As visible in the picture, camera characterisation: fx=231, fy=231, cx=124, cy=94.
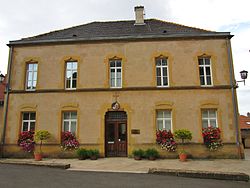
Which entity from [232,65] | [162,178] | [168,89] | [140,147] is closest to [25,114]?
[140,147]

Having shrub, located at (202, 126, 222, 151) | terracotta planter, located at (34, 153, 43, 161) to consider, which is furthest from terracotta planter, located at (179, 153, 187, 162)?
terracotta planter, located at (34, 153, 43, 161)

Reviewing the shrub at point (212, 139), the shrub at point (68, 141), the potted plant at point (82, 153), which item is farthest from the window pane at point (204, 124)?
the shrub at point (68, 141)

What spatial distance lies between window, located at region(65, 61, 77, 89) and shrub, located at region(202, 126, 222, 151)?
28.9 ft

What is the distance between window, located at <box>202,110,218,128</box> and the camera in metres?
14.0

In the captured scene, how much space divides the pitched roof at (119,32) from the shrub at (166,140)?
631 cm

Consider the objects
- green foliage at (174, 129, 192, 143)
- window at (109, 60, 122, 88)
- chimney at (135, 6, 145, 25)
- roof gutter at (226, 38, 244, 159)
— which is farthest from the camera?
chimney at (135, 6, 145, 25)

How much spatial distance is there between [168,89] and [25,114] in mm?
9376

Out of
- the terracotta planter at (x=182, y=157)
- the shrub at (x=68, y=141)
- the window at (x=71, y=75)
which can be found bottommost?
the terracotta planter at (x=182, y=157)

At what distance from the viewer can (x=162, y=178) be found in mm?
8602

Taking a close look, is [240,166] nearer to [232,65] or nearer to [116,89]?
[232,65]

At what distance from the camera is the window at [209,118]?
14047mm

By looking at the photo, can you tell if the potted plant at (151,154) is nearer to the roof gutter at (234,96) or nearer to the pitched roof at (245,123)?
the roof gutter at (234,96)

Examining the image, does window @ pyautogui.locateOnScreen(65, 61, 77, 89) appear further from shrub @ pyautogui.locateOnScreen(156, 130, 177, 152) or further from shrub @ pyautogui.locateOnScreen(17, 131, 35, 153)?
shrub @ pyautogui.locateOnScreen(156, 130, 177, 152)

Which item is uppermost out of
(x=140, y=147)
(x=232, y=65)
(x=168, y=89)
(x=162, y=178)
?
(x=232, y=65)
